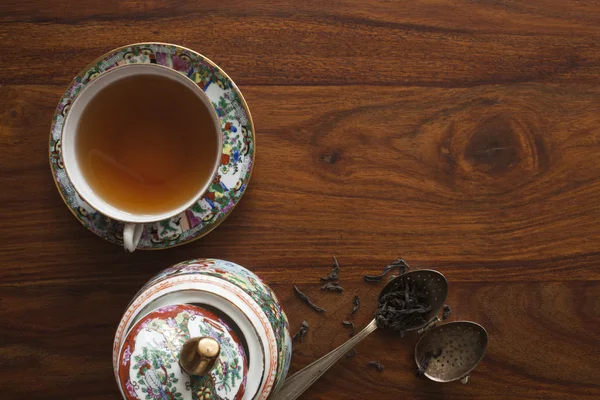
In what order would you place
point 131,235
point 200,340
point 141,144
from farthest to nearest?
point 141,144 → point 131,235 → point 200,340

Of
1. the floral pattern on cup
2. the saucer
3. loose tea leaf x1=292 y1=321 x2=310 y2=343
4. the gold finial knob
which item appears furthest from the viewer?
loose tea leaf x1=292 y1=321 x2=310 y2=343

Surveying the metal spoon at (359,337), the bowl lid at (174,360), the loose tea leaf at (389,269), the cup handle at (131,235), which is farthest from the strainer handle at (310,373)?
the cup handle at (131,235)

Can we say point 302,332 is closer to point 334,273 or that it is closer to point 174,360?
point 334,273

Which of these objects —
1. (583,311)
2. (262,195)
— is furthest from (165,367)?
(583,311)

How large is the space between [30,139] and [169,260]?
1.18ft

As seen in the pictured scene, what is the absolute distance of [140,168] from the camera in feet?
3.55

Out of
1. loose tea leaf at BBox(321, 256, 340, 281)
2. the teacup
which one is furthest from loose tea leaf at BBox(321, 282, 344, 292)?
the teacup

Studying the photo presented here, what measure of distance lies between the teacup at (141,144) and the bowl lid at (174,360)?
0.19 metres

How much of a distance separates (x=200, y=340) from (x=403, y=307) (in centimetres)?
52

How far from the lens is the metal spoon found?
112cm

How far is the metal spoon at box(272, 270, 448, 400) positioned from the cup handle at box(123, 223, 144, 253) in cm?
40

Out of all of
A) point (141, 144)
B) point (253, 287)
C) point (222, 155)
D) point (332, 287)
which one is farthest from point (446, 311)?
point (141, 144)

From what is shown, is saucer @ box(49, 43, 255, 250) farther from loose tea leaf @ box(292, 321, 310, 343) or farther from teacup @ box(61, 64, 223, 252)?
loose tea leaf @ box(292, 321, 310, 343)

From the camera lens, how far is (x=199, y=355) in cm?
76
